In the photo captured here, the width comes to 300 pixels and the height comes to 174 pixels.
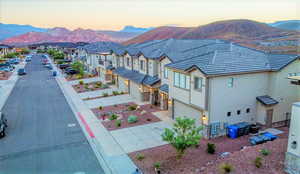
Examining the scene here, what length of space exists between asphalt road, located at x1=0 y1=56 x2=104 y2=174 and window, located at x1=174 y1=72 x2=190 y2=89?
26.6 ft

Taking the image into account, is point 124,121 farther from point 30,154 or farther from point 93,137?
point 30,154

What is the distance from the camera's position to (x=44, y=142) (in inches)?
581

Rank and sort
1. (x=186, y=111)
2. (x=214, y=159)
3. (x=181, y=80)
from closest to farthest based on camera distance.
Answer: (x=214, y=159), (x=181, y=80), (x=186, y=111)

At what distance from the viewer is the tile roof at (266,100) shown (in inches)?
617

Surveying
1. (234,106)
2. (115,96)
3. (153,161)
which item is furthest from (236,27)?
(153,161)

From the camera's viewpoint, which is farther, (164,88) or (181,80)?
(164,88)

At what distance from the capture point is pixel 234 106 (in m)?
15.2

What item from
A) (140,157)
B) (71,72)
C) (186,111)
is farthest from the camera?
(71,72)

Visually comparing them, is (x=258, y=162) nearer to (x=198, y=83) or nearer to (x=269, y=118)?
(x=198, y=83)

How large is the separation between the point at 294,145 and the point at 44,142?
575 inches

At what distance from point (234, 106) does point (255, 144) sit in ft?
10.1

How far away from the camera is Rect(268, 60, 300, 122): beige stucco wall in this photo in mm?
16109

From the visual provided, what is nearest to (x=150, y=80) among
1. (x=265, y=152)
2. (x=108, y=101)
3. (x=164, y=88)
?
(x=164, y=88)

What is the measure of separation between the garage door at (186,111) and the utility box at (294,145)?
6.93 metres
